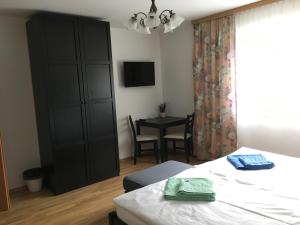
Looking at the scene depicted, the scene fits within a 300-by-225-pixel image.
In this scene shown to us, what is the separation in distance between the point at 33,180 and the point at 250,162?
111 inches

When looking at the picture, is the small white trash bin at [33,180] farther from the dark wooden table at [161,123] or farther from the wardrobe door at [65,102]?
the dark wooden table at [161,123]

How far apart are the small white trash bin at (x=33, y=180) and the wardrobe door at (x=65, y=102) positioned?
36cm

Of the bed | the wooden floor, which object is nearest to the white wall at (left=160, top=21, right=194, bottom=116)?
the wooden floor

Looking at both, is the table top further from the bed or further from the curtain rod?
the bed

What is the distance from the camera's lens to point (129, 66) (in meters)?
4.59

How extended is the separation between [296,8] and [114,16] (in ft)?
7.85

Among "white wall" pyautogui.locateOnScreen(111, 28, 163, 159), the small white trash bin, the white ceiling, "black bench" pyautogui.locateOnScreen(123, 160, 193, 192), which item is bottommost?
the small white trash bin

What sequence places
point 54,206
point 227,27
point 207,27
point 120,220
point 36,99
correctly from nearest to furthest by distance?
point 120,220, point 54,206, point 36,99, point 227,27, point 207,27

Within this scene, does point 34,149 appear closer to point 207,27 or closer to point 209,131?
point 209,131

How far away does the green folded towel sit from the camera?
1.82 metres

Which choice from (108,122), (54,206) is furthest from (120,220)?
(108,122)

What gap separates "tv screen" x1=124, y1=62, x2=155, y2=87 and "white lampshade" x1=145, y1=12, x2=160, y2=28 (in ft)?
8.10

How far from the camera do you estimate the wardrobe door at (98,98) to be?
3.56 metres

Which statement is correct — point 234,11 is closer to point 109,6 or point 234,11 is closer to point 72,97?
point 109,6
